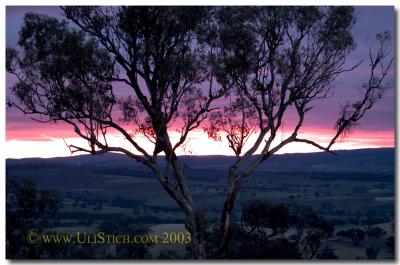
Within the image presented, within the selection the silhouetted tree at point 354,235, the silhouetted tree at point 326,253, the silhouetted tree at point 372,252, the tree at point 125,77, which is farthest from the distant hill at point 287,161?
the silhouetted tree at point 326,253

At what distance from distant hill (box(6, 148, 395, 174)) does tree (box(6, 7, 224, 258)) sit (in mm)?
902

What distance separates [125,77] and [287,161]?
10642 mm

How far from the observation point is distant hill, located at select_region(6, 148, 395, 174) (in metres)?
18.7

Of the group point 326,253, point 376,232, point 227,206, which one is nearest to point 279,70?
point 227,206

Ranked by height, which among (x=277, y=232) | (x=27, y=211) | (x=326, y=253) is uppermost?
(x=27, y=211)

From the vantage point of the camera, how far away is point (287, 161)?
26.1 meters

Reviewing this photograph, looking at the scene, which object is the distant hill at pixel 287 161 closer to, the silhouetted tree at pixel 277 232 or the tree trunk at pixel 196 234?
the tree trunk at pixel 196 234

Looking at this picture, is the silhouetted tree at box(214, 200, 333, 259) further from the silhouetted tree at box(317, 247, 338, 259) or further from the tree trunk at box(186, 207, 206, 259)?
the tree trunk at box(186, 207, 206, 259)

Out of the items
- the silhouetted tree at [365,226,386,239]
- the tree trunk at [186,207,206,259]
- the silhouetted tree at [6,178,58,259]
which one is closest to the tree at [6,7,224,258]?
the tree trunk at [186,207,206,259]

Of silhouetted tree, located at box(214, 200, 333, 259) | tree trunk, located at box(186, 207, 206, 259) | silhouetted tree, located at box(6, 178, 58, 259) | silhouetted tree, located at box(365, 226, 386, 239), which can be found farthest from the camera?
silhouetted tree, located at box(365, 226, 386, 239)

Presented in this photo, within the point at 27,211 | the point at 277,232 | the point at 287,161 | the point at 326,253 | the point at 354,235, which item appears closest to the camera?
the point at 27,211

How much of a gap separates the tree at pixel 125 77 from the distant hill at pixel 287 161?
902 millimetres

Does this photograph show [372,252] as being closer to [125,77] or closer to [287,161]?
[125,77]
